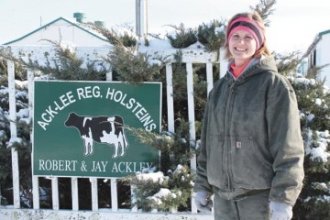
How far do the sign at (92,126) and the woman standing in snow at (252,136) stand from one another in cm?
143

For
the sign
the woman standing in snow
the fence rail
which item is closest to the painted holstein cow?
the sign

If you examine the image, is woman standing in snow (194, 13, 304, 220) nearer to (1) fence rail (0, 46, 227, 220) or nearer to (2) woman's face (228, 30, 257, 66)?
(2) woman's face (228, 30, 257, 66)

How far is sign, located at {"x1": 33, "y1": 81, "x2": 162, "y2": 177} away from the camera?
3994 millimetres

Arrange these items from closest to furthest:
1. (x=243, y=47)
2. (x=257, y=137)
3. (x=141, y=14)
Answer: (x=257, y=137)
(x=243, y=47)
(x=141, y=14)

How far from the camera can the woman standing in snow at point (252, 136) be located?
2.26 metres

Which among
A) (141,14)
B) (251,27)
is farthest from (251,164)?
(141,14)

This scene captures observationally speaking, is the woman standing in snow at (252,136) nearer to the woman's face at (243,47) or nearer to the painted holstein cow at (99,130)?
the woman's face at (243,47)

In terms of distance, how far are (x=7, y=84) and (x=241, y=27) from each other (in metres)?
2.72

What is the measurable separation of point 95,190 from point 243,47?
210 centimetres

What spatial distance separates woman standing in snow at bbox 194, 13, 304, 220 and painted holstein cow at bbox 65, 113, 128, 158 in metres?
1.50

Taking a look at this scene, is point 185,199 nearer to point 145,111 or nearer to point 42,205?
point 145,111

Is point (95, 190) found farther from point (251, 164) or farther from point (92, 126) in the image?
point (251, 164)

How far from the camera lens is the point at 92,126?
13.2 feet

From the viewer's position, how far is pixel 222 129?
2479 mm
